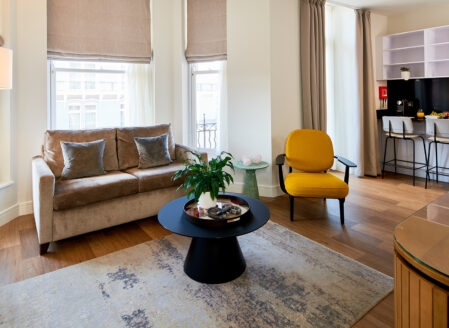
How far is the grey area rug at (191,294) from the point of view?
1.71m

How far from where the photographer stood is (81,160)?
10.00ft

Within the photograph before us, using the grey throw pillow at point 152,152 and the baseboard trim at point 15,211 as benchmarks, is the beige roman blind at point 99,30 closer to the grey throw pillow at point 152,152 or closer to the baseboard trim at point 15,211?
the grey throw pillow at point 152,152

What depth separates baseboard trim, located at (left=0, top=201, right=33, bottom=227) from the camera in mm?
3107

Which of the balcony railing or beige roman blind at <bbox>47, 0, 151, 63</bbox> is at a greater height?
beige roman blind at <bbox>47, 0, 151, 63</bbox>

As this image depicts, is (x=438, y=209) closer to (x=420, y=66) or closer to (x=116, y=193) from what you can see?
(x=116, y=193)

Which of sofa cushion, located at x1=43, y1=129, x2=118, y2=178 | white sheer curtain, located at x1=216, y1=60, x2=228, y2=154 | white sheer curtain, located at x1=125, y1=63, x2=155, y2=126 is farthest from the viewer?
white sheer curtain, located at x1=216, y1=60, x2=228, y2=154

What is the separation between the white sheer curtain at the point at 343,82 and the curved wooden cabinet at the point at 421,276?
13.7ft

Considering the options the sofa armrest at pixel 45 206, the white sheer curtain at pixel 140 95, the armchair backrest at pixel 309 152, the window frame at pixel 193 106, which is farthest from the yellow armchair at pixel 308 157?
the sofa armrest at pixel 45 206

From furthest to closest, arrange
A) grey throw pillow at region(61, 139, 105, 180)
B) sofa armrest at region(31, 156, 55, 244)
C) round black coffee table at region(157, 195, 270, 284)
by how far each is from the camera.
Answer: grey throw pillow at region(61, 139, 105, 180) → sofa armrest at region(31, 156, 55, 244) → round black coffee table at region(157, 195, 270, 284)

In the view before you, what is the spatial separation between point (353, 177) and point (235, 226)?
365 cm

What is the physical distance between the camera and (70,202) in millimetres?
2564

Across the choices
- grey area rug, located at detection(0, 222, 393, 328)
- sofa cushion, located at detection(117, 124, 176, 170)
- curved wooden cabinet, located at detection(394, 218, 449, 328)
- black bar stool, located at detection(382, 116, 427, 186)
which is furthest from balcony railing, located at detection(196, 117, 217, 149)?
curved wooden cabinet, located at detection(394, 218, 449, 328)

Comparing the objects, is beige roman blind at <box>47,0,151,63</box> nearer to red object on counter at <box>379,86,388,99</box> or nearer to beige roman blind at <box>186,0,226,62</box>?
beige roman blind at <box>186,0,226,62</box>

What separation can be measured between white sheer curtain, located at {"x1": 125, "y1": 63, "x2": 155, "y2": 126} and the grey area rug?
2264mm
